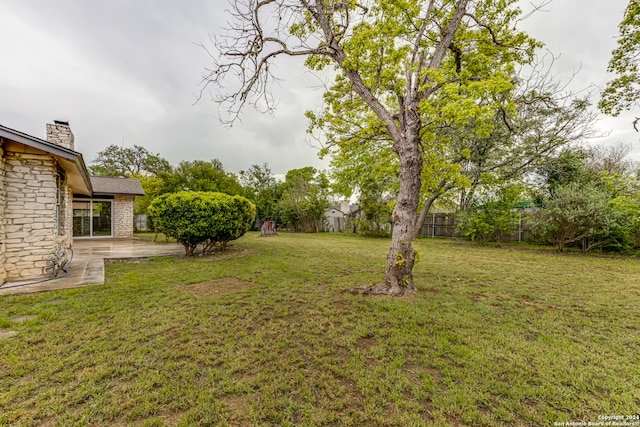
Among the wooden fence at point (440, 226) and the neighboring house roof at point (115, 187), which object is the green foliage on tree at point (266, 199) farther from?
the wooden fence at point (440, 226)

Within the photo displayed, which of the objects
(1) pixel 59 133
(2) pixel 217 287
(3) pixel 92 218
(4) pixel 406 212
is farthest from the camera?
(3) pixel 92 218

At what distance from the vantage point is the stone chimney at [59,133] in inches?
290

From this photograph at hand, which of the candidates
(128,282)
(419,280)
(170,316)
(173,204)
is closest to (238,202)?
(173,204)

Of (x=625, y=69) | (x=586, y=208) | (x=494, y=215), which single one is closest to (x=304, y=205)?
(x=494, y=215)

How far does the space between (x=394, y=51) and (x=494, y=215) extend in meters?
10.6

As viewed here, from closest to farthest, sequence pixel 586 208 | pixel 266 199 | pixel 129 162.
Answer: pixel 586 208, pixel 266 199, pixel 129 162

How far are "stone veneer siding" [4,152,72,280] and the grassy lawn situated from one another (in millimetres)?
1554

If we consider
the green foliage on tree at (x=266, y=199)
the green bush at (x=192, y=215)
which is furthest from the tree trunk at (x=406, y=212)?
the green foliage on tree at (x=266, y=199)

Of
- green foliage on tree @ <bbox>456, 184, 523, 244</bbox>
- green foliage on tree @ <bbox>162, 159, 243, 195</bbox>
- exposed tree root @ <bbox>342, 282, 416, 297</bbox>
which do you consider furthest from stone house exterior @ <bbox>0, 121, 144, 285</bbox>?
green foliage on tree @ <bbox>456, 184, 523, 244</bbox>

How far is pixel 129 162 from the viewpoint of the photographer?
88.7 feet

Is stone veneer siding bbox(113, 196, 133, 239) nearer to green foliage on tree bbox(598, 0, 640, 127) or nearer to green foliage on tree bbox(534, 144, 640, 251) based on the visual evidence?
green foliage on tree bbox(534, 144, 640, 251)

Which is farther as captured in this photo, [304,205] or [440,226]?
[304,205]

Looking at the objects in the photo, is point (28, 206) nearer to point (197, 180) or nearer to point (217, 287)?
point (217, 287)

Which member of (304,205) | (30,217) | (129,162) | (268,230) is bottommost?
(268,230)
